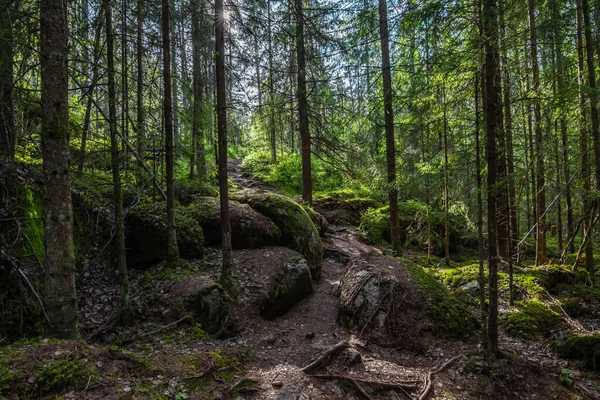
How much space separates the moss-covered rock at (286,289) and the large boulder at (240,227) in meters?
1.18

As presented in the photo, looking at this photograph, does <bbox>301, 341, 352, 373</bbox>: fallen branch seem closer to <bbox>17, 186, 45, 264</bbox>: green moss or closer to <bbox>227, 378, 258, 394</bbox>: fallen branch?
<bbox>227, 378, 258, 394</bbox>: fallen branch

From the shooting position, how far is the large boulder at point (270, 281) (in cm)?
699

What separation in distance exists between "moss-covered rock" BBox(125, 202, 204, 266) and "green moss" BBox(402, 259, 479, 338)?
18.1 feet

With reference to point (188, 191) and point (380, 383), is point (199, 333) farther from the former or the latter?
point (188, 191)

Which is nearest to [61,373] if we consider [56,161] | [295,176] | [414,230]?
[56,161]

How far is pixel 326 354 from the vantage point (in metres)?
5.34

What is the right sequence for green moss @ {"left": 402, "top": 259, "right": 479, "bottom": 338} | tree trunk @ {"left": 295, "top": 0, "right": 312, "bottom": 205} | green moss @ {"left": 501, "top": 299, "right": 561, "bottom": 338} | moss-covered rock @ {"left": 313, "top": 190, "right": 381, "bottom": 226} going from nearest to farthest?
green moss @ {"left": 402, "top": 259, "right": 479, "bottom": 338} → green moss @ {"left": 501, "top": 299, "right": 561, "bottom": 338} → tree trunk @ {"left": 295, "top": 0, "right": 312, "bottom": 205} → moss-covered rock @ {"left": 313, "top": 190, "right": 381, "bottom": 226}

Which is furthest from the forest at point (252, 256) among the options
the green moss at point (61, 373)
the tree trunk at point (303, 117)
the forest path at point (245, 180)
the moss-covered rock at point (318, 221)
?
the forest path at point (245, 180)

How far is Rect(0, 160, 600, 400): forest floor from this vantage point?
3771mm

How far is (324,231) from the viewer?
40.0 feet

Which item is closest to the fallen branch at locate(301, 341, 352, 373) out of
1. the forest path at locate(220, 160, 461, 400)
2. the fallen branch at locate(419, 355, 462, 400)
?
the forest path at locate(220, 160, 461, 400)

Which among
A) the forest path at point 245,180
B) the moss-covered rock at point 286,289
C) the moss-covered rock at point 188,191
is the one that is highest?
the forest path at point 245,180

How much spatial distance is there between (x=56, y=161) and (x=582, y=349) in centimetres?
851

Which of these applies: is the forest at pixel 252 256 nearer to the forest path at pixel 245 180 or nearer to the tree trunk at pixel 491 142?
the tree trunk at pixel 491 142
